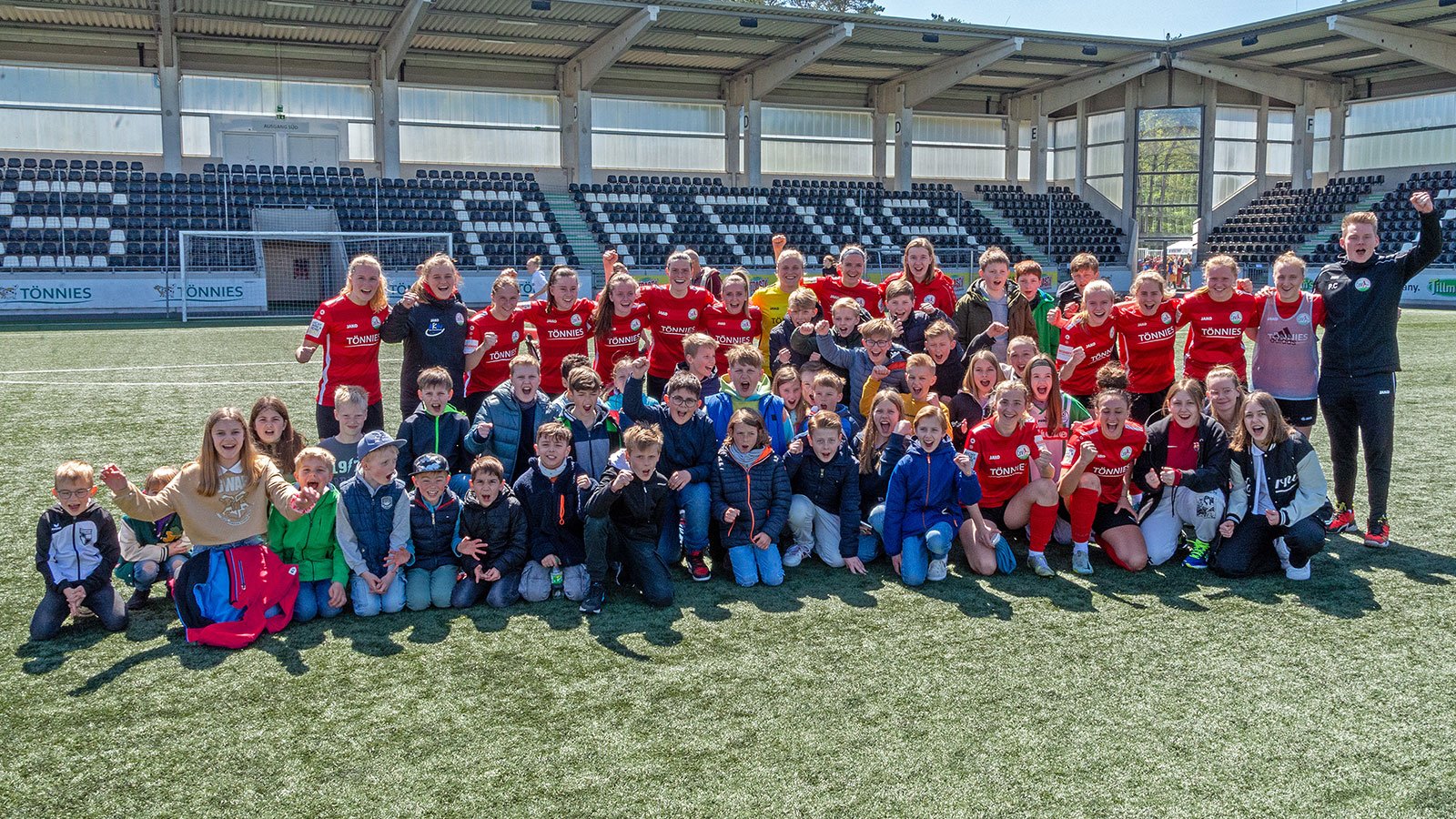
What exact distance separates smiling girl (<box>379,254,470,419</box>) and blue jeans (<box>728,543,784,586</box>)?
7.60 ft

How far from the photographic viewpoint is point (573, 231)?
2809cm

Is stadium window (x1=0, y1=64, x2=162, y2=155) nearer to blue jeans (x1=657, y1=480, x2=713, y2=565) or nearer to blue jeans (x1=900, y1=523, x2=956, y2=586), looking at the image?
blue jeans (x1=657, y1=480, x2=713, y2=565)

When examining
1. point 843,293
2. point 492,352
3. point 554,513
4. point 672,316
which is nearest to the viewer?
point 554,513

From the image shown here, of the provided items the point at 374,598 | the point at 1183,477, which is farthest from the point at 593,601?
the point at 1183,477

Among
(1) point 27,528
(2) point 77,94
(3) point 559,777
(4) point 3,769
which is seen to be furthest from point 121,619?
(2) point 77,94

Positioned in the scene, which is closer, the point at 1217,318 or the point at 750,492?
the point at 750,492

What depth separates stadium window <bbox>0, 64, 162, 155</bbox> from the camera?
2567 cm

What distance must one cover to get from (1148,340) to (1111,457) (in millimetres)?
1328

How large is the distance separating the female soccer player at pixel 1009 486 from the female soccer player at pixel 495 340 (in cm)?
308

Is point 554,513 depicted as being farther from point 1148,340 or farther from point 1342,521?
point 1342,521

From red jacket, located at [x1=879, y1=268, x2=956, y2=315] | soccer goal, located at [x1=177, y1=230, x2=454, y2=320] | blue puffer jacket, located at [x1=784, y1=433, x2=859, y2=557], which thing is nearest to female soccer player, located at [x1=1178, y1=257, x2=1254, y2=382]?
red jacket, located at [x1=879, y1=268, x2=956, y2=315]

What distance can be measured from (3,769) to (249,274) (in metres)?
21.4

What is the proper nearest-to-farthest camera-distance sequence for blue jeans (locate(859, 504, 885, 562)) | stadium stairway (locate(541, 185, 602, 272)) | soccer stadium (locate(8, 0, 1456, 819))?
soccer stadium (locate(8, 0, 1456, 819)) → blue jeans (locate(859, 504, 885, 562)) → stadium stairway (locate(541, 185, 602, 272))

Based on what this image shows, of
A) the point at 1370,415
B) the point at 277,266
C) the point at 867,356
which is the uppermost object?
the point at 277,266
